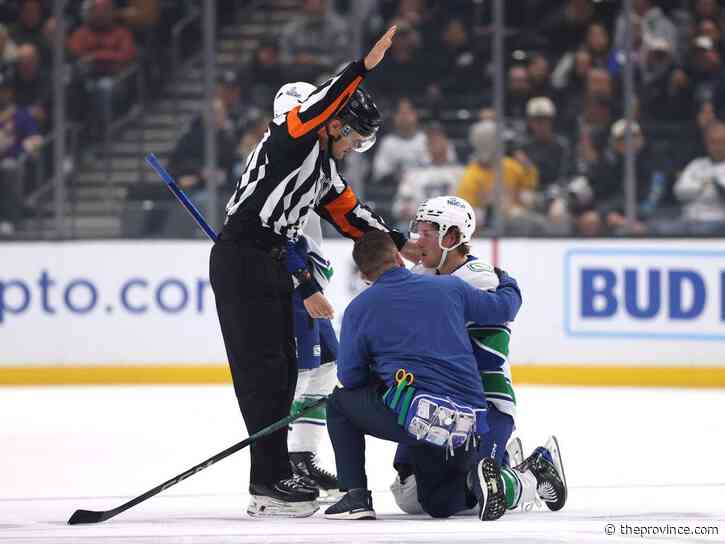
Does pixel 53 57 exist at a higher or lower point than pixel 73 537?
higher

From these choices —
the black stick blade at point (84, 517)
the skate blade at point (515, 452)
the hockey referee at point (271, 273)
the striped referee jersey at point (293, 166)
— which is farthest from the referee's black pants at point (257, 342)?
the skate blade at point (515, 452)

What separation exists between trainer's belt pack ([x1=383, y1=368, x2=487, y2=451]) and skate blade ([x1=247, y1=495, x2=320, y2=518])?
19.8 inches

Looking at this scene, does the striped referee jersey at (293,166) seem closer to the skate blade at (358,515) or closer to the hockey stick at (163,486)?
the hockey stick at (163,486)

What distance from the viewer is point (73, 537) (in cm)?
467

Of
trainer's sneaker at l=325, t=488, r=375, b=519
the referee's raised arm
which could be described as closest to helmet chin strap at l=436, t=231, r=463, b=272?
the referee's raised arm

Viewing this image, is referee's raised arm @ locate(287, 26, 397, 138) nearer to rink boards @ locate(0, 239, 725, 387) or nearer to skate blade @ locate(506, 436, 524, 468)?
skate blade @ locate(506, 436, 524, 468)

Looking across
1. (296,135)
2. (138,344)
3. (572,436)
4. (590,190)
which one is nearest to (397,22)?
(590,190)

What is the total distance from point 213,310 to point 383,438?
5.43m

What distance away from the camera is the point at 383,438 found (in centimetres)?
502

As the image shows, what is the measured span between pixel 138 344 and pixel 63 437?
2611 mm

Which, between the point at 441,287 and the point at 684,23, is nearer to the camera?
the point at 441,287

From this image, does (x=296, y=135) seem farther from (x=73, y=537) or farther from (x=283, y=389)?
(x=73, y=537)

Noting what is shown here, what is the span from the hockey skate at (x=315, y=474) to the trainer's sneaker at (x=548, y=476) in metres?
0.80

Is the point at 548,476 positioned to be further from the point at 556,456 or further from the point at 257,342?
the point at 257,342
